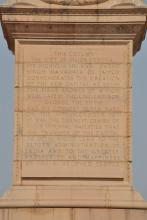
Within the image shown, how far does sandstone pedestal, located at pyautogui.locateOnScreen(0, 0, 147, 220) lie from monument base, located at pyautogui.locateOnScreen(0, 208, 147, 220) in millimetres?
49

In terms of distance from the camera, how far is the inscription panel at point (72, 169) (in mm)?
17172

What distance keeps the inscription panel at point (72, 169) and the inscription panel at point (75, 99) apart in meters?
1.26

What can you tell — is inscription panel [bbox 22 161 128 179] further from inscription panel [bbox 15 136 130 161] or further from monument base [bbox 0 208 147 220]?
monument base [bbox 0 208 147 220]

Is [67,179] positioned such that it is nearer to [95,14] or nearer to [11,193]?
[11,193]

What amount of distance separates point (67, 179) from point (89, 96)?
1.96m

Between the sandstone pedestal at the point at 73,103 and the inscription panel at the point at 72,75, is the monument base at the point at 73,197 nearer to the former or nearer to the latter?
the sandstone pedestal at the point at 73,103

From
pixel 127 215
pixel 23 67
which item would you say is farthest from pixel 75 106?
pixel 127 215

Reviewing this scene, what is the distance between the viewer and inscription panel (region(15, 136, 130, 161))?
17250mm

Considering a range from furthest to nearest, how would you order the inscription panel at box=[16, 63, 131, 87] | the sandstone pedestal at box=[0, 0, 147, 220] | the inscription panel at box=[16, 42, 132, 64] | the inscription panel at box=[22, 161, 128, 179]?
1. the inscription panel at box=[16, 42, 132, 64]
2. the inscription panel at box=[16, 63, 131, 87]
3. the inscription panel at box=[22, 161, 128, 179]
4. the sandstone pedestal at box=[0, 0, 147, 220]

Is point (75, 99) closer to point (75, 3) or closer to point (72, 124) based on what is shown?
point (72, 124)

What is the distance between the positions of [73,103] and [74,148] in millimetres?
1033

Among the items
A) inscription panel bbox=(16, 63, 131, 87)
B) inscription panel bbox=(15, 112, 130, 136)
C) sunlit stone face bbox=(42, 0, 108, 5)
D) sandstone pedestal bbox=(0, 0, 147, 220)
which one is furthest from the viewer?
sunlit stone face bbox=(42, 0, 108, 5)

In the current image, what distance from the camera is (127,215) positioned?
16.6 meters

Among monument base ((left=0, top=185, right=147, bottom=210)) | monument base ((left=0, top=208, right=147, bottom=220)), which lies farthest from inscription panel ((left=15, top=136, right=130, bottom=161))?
monument base ((left=0, top=208, right=147, bottom=220))
